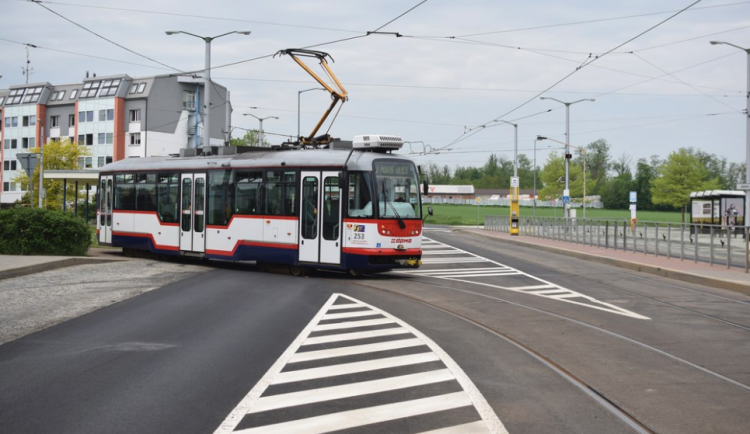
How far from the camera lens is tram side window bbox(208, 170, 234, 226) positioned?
20.8m

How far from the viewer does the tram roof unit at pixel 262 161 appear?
18.2m

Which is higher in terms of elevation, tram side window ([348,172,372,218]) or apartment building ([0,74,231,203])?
apartment building ([0,74,231,203])

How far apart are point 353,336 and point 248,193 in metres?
10.9

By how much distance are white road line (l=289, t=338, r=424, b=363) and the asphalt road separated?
1.0 inches

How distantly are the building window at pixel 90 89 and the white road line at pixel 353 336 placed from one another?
Result: 80.8 m

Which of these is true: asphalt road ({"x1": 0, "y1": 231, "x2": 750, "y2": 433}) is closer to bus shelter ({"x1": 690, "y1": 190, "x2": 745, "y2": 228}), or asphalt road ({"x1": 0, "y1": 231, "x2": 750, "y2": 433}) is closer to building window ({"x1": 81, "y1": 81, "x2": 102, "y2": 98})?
bus shelter ({"x1": 690, "y1": 190, "x2": 745, "y2": 228})

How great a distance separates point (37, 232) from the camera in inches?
811

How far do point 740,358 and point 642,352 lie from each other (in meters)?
1.11

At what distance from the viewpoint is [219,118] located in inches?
3612

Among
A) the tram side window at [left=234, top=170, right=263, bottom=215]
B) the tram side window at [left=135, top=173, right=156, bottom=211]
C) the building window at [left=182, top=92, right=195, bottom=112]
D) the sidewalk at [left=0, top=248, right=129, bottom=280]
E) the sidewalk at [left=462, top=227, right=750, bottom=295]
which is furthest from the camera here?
the building window at [left=182, top=92, right=195, bottom=112]

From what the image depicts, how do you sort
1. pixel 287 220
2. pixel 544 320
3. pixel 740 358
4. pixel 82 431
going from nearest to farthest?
1. pixel 82 431
2. pixel 740 358
3. pixel 544 320
4. pixel 287 220

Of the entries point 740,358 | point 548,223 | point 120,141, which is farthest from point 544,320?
point 120,141

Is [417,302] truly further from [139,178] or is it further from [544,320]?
[139,178]

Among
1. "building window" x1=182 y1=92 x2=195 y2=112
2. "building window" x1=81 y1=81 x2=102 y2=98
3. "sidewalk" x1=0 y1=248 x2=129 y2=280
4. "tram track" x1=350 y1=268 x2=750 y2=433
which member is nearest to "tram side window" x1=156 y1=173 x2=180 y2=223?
"sidewalk" x1=0 y1=248 x2=129 y2=280
